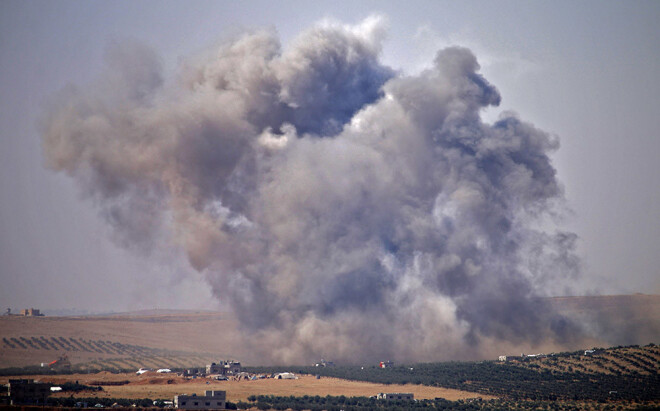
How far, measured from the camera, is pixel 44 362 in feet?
489

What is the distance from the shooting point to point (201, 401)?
98312mm

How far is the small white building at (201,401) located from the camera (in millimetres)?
97500

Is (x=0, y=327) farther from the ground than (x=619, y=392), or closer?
farther from the ground

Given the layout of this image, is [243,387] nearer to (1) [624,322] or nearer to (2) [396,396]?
(2) [396,396]

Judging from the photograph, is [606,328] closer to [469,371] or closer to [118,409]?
[469,371]

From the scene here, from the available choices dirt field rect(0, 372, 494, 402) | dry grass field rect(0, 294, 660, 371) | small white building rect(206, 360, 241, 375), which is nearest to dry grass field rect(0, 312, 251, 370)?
dry grass field rect(0, 294, 660, 371)

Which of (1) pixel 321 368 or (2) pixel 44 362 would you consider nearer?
(1) pixel 321 368

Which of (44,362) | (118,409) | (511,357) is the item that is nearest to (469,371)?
(511,357)

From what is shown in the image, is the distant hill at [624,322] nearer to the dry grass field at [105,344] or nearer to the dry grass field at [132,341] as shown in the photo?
the dry grass field at [132,341]

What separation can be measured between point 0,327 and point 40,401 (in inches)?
3190

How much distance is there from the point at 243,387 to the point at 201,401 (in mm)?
15444

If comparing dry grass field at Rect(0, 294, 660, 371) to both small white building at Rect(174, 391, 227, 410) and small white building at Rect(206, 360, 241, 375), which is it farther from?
small white building at Rect(174, 391, 227, 410)

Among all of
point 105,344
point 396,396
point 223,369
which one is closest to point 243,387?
point 223,369

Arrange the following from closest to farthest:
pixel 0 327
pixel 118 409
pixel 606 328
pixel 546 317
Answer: pixel 118 409, pixel 546 317, pixel 606 328, pixel 0 327
